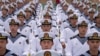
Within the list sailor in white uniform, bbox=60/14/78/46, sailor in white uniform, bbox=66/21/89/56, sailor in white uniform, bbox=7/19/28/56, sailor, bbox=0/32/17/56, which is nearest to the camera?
sailor, bbox=0/32/17/56

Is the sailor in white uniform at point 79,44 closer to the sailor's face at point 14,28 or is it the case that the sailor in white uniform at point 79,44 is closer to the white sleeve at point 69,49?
the white sleeve at point 69,49

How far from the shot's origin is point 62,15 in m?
15.7

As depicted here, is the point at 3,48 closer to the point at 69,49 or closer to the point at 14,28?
the point at 69,49

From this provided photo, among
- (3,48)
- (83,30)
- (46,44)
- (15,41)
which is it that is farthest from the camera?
(83,30)

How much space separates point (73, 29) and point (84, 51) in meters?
3.23

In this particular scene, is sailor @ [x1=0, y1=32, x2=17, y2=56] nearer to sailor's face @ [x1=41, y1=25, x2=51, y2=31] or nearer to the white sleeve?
the white sleeve

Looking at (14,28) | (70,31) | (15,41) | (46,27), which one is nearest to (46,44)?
(15,41)

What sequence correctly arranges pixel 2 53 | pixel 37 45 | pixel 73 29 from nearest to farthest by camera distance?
1. pixel 2 53
2. pixel 37 45
3. pixel 73 29

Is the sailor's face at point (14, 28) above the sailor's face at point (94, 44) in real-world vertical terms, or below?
above

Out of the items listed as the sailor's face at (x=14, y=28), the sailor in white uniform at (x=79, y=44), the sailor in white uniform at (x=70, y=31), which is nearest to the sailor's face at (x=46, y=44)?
the sailor in white uniform at (x=79, y=44)

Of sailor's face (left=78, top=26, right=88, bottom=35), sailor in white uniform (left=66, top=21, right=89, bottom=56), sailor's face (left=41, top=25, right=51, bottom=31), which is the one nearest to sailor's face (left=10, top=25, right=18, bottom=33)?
sailor's face (left=41, top=25, right=51, bottom=31)

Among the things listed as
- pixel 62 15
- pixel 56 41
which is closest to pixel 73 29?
pixel 56 41

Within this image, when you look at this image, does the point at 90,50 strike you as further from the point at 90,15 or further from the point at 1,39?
the point at 90,15

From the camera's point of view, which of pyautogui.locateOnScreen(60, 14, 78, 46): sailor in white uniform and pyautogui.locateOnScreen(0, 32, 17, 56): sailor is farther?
pyautogui.locateOnScreen(60, 14, 78, 46): sailor in white uniform
